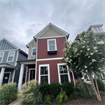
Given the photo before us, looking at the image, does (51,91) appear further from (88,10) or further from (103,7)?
(103,7)

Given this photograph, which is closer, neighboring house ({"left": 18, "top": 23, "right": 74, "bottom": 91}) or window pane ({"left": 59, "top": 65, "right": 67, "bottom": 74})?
neighboring house ({"left": 18, "top": 23, "right": 74, "bottom": 91})

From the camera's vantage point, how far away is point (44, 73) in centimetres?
583

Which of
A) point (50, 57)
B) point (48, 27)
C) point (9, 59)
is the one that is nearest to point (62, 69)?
point (50, 57)

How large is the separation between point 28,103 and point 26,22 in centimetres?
946

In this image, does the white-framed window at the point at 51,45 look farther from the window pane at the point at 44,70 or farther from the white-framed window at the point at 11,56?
the white-framed window at the point at 11,56

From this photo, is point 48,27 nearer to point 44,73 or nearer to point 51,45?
point 51,45

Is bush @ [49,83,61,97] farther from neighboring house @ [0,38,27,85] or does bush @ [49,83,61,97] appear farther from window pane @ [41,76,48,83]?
neighboring house @ [0,38,27,85]

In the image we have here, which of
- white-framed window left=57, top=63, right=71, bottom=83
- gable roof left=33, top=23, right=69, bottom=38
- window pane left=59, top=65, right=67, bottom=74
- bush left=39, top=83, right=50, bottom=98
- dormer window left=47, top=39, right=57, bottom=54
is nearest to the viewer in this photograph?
bush left=39, top=83, right=50, bottom=98

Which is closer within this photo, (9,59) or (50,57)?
(50,57)

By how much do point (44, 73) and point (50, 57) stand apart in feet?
5.57

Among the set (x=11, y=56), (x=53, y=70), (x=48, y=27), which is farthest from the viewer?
(x=11, y=56)

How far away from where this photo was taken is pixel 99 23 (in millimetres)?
10227

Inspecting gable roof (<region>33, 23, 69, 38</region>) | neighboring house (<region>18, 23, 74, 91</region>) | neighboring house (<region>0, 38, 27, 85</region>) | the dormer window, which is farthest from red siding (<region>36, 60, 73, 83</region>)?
neighboring house (<region>0, 38, 27, 85</region>)

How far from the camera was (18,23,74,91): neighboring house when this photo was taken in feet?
18.5
